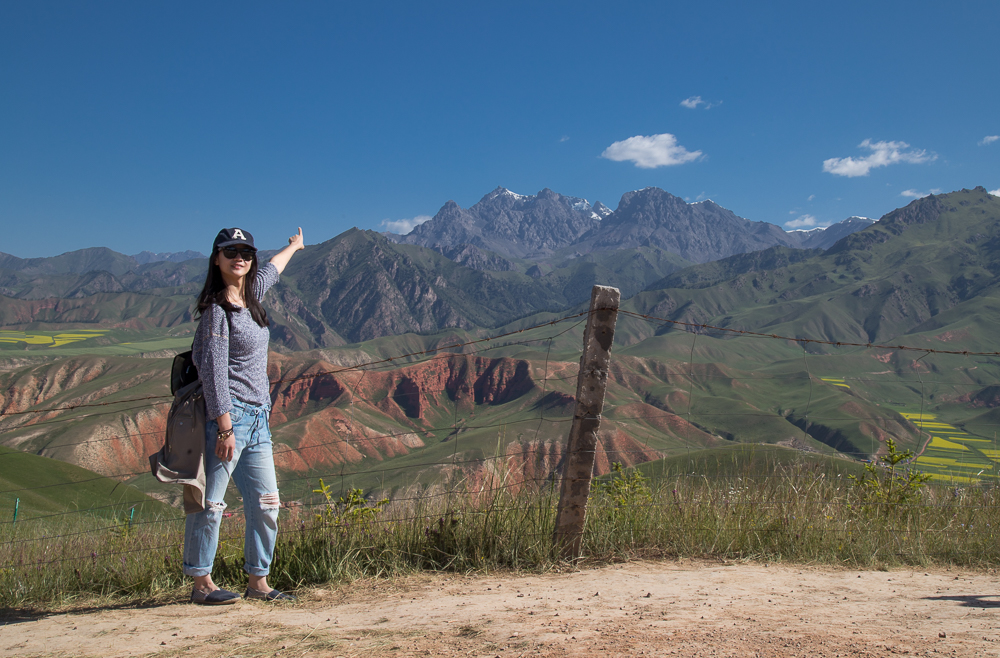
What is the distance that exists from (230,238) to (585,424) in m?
2.85

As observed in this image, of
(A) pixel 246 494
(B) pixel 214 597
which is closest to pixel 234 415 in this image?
(A) pixel 246 494

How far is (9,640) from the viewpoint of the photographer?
3.71m

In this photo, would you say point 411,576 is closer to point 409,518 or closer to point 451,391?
point 409,518

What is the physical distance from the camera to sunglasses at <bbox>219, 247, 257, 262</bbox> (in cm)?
421

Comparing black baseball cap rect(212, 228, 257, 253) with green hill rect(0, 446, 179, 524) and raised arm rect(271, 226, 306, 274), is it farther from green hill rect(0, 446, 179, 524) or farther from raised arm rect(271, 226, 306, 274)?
green hill rect(0, 446, 179, 524)

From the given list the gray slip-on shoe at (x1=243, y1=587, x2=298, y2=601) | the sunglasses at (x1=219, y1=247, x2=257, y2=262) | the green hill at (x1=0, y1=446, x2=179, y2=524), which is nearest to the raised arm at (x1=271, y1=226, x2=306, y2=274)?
the sunglasses at (x1=219, y1=247, x2=257, y2=262)

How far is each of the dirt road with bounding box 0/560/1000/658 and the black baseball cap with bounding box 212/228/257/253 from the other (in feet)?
7.58

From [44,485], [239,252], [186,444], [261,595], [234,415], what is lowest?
[44,485]

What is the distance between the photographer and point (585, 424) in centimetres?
504

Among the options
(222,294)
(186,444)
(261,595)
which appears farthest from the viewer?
(261,595)

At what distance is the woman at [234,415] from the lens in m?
3.95

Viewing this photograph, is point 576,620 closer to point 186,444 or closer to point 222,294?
point 186,444

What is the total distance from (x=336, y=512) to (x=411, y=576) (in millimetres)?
1363

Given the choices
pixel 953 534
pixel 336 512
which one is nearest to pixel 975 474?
pixel 953 534
